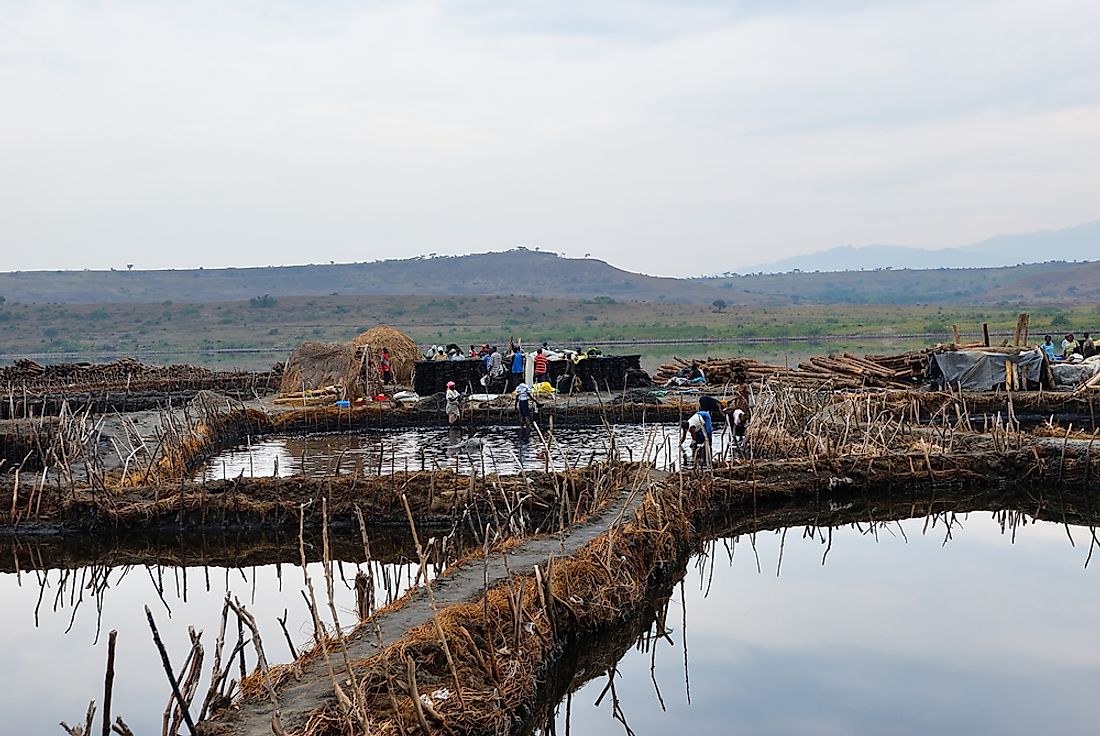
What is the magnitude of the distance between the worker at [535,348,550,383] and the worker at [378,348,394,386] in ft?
15.3

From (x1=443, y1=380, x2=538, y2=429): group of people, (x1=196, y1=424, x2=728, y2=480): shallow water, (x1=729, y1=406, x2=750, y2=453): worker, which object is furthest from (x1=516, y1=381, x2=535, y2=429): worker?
(x1=729, y1=406, x2=750, y2=453): worker

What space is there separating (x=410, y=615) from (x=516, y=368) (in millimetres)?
19892

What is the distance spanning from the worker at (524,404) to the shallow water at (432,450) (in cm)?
30

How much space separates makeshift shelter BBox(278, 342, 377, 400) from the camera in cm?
3095

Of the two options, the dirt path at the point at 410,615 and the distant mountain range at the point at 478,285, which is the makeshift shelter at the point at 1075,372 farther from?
the distant mountain range at the point at 478,285

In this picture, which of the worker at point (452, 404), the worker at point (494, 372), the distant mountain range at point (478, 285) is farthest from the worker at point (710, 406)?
the distant mountain range at point (478, 285)

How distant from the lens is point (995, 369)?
28.5m

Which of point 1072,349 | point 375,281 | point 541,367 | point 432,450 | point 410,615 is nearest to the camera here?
point 410,615

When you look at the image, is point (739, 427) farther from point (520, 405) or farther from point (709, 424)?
point (520, 405)

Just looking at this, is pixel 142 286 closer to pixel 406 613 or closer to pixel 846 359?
pixel 846 359

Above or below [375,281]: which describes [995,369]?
below

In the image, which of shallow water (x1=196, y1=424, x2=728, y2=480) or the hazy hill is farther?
the hazy hill

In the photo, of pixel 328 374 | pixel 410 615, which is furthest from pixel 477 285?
pixel 410 615

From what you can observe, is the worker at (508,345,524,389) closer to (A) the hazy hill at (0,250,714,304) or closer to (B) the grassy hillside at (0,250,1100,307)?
(B) the grassy hillside at (0,250,1100,307)
